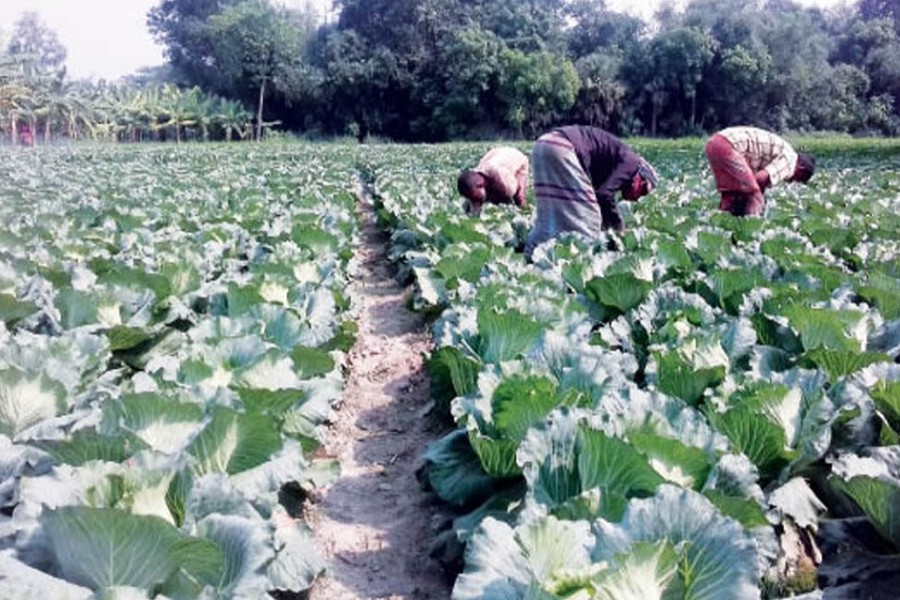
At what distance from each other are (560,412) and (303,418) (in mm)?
1170

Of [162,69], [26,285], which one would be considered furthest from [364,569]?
[162,69]

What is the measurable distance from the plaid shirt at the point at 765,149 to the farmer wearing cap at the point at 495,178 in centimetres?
192

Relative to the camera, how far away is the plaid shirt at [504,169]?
7812 mm

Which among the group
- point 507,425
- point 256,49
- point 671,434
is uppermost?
point 256,49

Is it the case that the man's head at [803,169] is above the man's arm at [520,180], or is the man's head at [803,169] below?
above

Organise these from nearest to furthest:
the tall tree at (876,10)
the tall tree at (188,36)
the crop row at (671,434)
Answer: the crop row at (671,434) → the tall tree at (876,10) → the tall tree at (188,36)

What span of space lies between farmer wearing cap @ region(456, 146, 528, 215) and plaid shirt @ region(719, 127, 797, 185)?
1.92m

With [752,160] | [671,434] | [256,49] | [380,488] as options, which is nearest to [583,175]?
[752,160]

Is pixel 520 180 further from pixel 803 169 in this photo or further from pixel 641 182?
pixel 803 169

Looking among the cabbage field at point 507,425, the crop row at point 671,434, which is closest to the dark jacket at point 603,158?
the cabbage field at point 507,425

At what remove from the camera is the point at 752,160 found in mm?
7105

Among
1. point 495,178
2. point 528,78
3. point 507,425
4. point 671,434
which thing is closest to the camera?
point 671,434

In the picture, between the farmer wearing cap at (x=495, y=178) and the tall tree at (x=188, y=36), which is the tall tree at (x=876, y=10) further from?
the farmer wearing cap at (x=495, y=178)

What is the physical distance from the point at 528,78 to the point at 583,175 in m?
45.5
